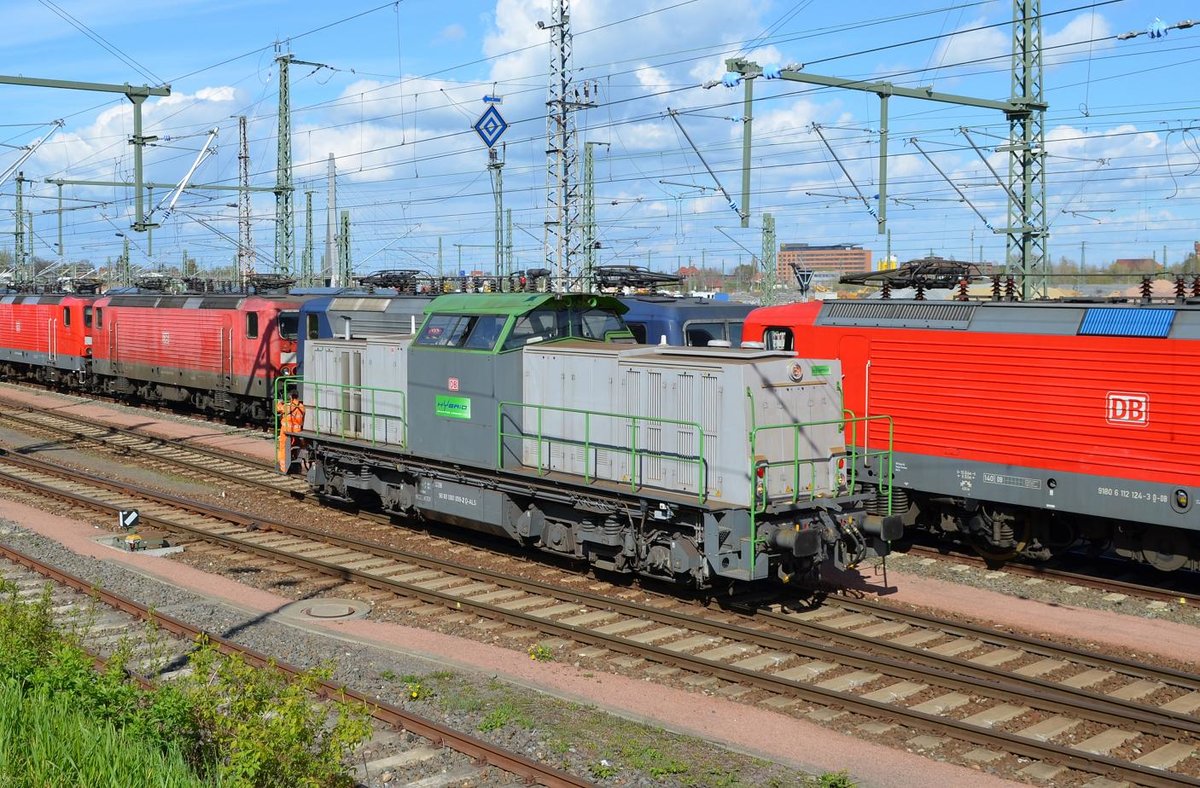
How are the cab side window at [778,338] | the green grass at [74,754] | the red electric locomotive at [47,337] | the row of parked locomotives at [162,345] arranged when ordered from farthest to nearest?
1. the red electric locomotive at [47,337]
2. the row of parked locomotives at [162,345]
3. the cab side window at [778,338]
4. the green grass at [74,754]

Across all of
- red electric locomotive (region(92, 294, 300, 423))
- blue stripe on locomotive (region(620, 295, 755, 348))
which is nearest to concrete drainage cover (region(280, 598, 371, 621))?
blue stripe on locomotive (region(620, 295, 755, 348))

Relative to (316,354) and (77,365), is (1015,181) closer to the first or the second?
(316,354)

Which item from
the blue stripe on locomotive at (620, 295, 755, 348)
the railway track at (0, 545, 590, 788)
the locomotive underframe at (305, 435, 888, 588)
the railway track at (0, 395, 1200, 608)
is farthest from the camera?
the blue stripe on locomotive at (620, 295, 755, 348)

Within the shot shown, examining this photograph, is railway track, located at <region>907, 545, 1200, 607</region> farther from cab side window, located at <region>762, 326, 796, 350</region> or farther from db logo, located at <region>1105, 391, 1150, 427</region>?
cab side window, located at <region>762, 326, 796, 350</region>

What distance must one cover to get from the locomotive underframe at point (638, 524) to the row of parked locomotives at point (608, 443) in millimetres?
24

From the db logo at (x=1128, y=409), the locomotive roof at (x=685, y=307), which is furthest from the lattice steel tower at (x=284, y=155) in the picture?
the db logo at (x=1128, y=409)

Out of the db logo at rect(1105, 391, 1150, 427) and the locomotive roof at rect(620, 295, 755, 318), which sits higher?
the locomotive roof at rect(620, 295, 755, 318)

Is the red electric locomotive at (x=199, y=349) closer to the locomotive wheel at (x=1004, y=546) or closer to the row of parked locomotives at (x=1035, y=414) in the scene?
the row of parked locomotives at (x=1035, y=414)

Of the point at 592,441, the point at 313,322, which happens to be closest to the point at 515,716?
the point at 592,441

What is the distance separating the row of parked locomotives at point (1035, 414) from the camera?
13406 millimetres

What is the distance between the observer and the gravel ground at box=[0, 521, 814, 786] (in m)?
8.27

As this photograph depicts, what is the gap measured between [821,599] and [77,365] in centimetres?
3282

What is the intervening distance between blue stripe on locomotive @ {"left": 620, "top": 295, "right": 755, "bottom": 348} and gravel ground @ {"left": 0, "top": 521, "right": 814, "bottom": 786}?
10691 millimetres

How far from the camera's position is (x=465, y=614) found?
12883mm
